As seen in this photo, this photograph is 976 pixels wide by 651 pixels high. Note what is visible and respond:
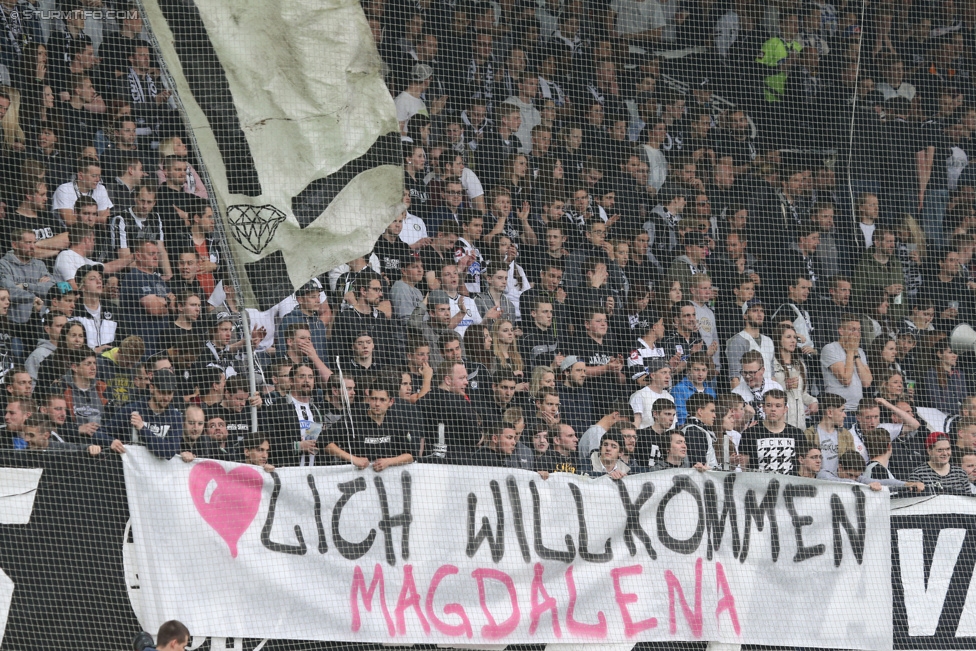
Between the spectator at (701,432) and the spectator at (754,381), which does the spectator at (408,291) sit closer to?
the spectator at (701,432)

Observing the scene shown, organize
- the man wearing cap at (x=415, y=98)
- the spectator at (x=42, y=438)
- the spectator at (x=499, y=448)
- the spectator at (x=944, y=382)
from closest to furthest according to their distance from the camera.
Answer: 1. the spectator at (x=42, y=438)
2. the spectator at (x=499, y=448)
3. the spectator at (x=944, y=382)
4. the man wearing cap at (x=415, y=98)

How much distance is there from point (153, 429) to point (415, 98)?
3863mm

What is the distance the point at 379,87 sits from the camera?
25.4ft

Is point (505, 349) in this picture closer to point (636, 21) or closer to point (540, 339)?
point (540, 339)

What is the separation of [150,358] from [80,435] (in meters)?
0.81

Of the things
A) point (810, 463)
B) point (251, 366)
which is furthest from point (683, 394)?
point (251, 366)

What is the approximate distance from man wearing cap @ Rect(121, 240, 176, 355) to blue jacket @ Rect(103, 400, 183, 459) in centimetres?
55

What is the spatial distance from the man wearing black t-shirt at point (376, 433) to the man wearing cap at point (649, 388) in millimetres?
1680

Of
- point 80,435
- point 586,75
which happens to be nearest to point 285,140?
point 80,435

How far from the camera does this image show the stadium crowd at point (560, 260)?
7.86 metres

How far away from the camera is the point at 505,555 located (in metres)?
7.77

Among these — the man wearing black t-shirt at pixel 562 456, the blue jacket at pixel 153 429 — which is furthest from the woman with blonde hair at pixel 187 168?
the man wearing black t-shirt at pixel 562 456

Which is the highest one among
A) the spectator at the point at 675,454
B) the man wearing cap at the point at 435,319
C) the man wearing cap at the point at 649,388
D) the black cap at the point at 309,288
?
the black cap at the point at 309,288

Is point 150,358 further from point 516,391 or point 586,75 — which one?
point 586,75
